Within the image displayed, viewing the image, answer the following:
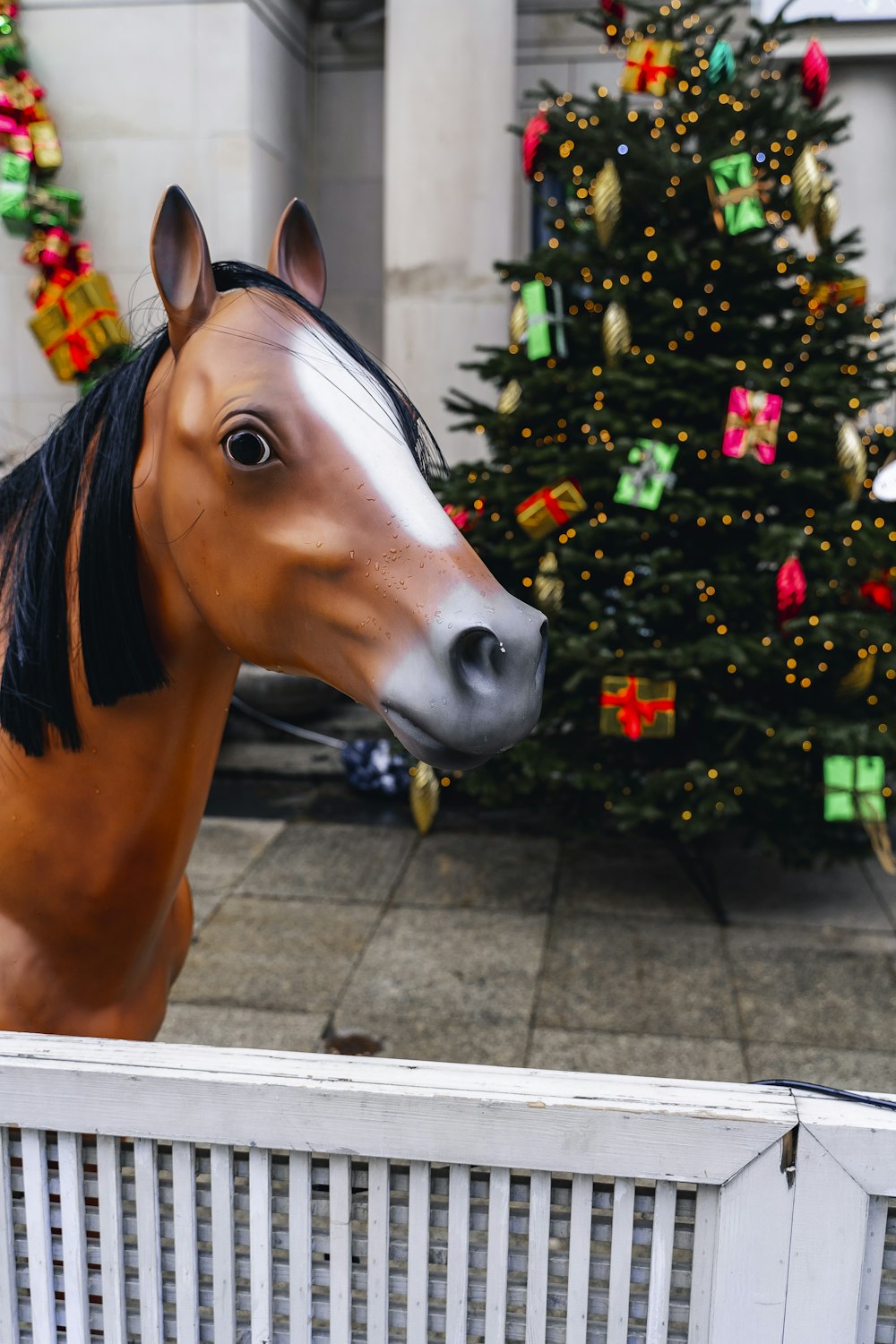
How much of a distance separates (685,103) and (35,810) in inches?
163

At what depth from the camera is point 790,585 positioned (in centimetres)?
415

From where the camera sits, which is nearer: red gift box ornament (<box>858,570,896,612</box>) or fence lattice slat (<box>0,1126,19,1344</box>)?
fence lattice slat (<box>0,1126,19,1344</box>)

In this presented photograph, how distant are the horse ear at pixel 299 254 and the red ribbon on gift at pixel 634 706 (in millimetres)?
2802

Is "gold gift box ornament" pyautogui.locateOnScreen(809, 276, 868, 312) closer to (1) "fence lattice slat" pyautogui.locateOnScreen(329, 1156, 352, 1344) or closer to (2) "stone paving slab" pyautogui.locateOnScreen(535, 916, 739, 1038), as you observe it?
(2) "stone paving slab" pyautogui.locateOnScreen(535, 916, 739, 1038)

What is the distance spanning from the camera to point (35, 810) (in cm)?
162

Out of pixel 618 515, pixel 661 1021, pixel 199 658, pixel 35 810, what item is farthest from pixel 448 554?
pixel 618 515

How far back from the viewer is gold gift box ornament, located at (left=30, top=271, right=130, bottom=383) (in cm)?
638

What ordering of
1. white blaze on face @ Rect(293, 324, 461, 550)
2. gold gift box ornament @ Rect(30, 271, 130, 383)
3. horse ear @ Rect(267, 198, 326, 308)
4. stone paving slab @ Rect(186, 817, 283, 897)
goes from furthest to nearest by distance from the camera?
gold gift box ornament @ Rect(30, 271, 130, 383), stone paving slab @ Rect(186, 817, 283, 897), horse ear @ Rect(267, 198, 326, 308), white blaze on face @ Rect(293, 324, 461, 550)

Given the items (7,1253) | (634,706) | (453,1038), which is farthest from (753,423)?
(7,1253)

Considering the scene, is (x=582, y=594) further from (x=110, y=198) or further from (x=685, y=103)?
(x=110, y=198)

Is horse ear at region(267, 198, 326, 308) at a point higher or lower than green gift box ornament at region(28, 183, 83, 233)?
lower

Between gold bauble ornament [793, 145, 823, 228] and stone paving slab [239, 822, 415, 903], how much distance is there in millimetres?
3245

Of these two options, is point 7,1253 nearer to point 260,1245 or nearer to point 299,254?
point 260,1245

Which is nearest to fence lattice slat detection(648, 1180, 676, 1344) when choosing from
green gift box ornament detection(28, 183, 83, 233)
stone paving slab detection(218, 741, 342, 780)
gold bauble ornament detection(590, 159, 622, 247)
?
gold bauble ornament detection(590, 159, 622, 247)
